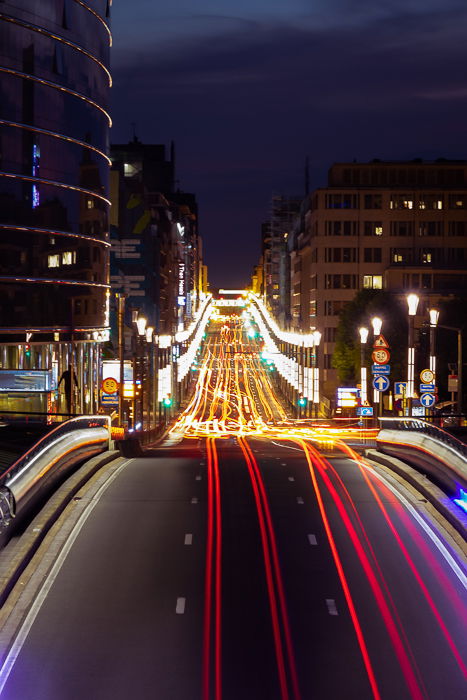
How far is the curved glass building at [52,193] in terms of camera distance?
6456cm

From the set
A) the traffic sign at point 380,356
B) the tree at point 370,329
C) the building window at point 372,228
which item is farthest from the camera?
the building window at point 372,228

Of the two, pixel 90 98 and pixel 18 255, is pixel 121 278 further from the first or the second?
pixel 18 255

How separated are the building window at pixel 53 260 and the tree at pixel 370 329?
3320 centimetres

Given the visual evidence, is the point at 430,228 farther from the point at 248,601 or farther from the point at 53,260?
the point at 248,601

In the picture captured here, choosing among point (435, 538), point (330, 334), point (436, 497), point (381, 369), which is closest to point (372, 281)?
point (330, 334)

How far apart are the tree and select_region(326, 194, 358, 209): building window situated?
1278 inches

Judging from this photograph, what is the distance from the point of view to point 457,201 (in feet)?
472

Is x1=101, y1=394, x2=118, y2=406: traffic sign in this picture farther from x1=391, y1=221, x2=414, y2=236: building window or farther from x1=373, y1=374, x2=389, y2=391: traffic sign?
x1=391, y1=221, x2=414, y2=236: building window

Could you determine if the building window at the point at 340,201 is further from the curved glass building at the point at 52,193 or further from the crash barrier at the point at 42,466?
the crash barrier at the point at 42,466

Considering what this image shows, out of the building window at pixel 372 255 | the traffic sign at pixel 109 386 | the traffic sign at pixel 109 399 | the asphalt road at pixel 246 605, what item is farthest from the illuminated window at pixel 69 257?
the building window at pixel 372 255

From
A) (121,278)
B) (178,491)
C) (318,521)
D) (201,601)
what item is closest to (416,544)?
(318,521)

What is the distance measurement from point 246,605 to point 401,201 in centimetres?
12497

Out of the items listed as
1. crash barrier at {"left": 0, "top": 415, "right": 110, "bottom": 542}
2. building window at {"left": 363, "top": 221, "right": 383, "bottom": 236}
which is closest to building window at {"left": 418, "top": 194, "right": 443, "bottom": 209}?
building window at {"left": 363, "top": 221, "right": 383, "bottom": 236}

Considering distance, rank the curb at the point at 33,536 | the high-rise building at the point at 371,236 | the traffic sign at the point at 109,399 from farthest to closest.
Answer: the high-rise building at the point at 371,236, the traffic sign at the point at 109,399, the curb at the point at 33,536
